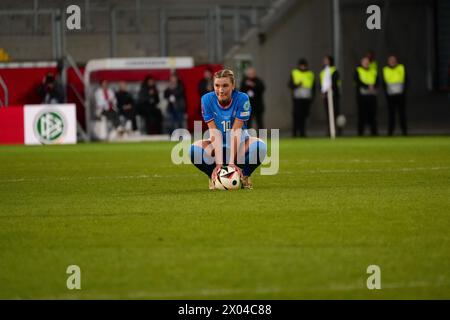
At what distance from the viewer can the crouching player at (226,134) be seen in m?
13.7

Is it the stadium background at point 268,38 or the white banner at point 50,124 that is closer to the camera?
the white banner at point 50,124

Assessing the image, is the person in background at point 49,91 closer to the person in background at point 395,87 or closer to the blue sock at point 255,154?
the person in background at point 395,87

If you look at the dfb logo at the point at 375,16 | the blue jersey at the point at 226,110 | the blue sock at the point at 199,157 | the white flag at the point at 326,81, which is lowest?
the blue sock at the point at 199,157

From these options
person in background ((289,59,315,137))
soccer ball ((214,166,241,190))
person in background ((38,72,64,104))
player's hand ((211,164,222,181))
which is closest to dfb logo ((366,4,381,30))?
person in background ((289,59,315,137))

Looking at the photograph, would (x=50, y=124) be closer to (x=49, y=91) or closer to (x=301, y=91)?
(x=49, y=91)

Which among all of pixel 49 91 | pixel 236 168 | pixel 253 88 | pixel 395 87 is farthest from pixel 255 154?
pixel 49 91

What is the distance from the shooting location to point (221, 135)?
1392 cm

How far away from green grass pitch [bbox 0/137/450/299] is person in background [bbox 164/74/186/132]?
56.6 ft

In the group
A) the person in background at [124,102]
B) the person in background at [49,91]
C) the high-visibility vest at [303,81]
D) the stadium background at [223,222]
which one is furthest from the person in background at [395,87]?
the person in background at [49,91]

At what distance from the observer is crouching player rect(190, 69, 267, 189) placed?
13.7m

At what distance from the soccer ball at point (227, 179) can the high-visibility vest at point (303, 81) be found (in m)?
19.7

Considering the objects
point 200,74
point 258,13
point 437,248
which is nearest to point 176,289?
point 437,248

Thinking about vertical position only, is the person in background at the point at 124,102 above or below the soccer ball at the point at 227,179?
above

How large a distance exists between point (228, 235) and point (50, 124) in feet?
77.5
